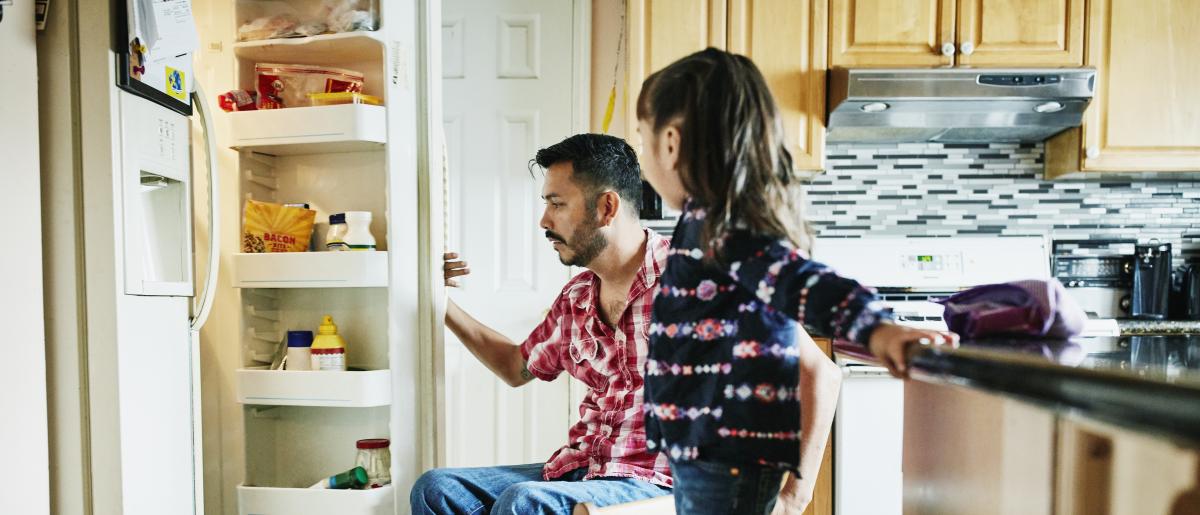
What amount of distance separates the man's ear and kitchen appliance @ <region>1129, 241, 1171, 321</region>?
2007mm

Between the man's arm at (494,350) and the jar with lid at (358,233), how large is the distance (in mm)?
243

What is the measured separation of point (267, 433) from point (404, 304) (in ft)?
1.63

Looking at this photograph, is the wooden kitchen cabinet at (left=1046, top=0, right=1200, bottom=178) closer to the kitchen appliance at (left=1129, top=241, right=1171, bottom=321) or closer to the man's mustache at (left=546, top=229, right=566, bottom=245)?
the kitchen appliance at (left=1129, top=241, right=1171, bottom=321)

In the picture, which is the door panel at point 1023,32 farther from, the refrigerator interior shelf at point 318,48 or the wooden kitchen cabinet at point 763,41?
the refrigerator interior shelf at point 318,48

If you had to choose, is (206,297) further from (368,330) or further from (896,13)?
(896,13)

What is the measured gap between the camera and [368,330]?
174 centimetres

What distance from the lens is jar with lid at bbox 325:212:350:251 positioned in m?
1.64

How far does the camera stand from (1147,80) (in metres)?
2.33

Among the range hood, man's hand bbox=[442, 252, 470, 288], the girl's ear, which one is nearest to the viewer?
the girl's ear

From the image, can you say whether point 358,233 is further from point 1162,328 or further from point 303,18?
point 1162,328

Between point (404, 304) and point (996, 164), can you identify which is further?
point (996, 164)

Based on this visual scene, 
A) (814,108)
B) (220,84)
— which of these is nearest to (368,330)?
(220,84)

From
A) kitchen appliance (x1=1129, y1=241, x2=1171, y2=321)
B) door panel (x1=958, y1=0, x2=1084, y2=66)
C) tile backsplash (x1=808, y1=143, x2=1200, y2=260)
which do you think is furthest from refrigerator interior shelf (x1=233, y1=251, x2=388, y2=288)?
kitchen appliance (x1=1129, y1=241, x2=1171, y2=321)

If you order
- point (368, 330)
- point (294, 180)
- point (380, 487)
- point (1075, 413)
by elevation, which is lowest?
point (380, 487)
